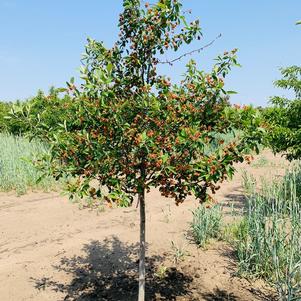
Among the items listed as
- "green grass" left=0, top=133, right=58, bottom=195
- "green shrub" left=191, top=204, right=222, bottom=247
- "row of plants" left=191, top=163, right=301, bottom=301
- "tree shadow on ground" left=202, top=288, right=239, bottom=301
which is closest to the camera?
"row of plants" left=191, top=163, right=301, bottom=301

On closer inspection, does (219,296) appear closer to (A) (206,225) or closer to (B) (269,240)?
(B) (269,240)

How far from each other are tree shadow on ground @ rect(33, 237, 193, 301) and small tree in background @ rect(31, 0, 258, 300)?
1755mm

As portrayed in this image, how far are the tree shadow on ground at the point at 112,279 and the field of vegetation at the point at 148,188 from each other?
16mm

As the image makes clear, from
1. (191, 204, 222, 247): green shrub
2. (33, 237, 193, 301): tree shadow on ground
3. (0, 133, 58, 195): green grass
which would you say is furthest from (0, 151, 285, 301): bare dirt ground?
(0, 133, 58, 195): green grass

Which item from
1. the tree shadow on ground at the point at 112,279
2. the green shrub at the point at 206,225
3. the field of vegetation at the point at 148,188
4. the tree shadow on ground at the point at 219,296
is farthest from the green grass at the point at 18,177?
the tree shadow on ground at the point at 219,296

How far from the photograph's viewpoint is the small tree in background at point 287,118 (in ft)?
25.0

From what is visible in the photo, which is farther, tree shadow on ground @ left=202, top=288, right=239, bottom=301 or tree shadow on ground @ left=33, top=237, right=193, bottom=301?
tree shadow on ground @ left=33, top=237, right=193, bottom=301

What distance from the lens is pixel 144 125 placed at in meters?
3.45

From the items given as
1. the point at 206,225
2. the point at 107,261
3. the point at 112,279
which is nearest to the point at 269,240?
the point at 206,225

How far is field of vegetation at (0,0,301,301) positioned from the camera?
3.22m

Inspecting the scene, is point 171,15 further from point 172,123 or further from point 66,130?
point 66,130

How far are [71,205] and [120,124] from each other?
676cm

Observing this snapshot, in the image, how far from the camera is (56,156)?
347cm

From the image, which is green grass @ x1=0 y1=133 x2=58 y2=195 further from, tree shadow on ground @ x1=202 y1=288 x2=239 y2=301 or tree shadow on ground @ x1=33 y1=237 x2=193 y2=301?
tree shadow on ground @ x1=202 y1=288 x2=239 y2=301
